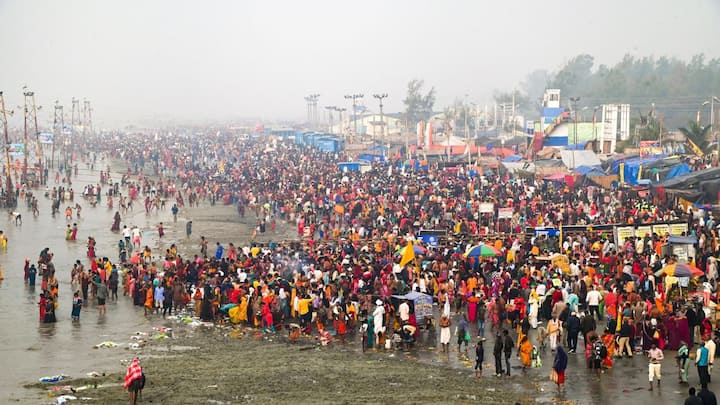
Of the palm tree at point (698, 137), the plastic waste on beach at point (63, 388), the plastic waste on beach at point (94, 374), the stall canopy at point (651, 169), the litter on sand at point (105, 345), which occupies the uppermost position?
the palm tree at point (698, 137)

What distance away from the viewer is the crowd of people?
635 inches

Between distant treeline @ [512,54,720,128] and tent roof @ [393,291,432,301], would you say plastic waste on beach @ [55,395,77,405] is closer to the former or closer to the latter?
tent roof @ [393,291,432,301]

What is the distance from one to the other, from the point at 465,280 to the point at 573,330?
4.58 meters

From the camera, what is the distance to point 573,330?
1603cm

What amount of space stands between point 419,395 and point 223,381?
3.19 metres

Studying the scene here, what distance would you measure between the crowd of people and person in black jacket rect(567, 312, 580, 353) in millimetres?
29

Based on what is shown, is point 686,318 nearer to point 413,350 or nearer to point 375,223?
point 413,350

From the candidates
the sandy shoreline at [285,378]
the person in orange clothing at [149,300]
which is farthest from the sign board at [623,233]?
the person in orange clothing at [149,300]

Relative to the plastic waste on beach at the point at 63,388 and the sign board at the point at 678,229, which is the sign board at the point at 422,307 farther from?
the sign board at the point at 678,229

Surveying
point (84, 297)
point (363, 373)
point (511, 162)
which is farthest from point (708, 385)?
point (511, 162)

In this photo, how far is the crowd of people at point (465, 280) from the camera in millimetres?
16125

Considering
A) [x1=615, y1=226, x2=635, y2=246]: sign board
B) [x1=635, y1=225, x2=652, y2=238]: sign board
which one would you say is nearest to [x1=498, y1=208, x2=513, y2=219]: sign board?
[x1=615, y1=226, x2=635, y2=246]: sign board

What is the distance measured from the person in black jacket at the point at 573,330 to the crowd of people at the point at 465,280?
3cm

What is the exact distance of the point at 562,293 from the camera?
18.1m
